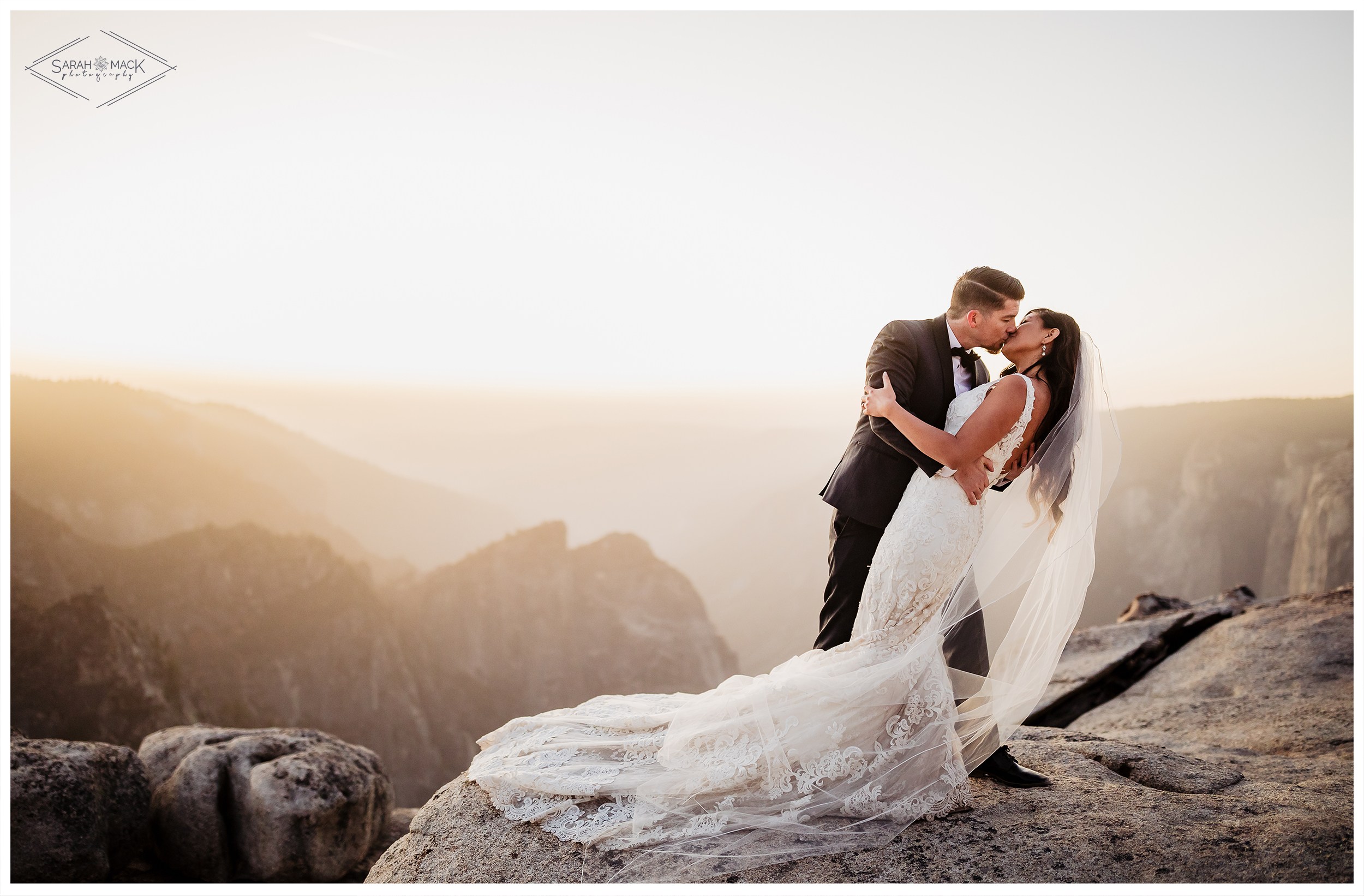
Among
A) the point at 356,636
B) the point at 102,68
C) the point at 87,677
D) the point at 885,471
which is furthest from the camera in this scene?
the point at 356,636

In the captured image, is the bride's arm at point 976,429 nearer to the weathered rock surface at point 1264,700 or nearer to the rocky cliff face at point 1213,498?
the weathered rock surface at point 1264,700

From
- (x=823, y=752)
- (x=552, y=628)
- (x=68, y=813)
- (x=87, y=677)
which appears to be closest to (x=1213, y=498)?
(x=552, y=628)

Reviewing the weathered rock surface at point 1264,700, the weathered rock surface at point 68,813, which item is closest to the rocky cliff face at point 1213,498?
the weathered rock surface at point 1264,700

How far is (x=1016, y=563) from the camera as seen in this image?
383 cm

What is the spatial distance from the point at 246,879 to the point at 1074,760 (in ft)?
18.3

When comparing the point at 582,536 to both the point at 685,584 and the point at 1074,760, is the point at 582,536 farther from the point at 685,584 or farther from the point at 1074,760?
the point at 1074,760

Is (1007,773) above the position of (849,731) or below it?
below

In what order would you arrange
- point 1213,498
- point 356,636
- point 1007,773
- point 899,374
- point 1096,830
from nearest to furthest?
point 1096,830
point 899,374
point 1007,773
point 356,636
point 1213,498

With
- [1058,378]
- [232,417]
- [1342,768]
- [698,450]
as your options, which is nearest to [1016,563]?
[1058,378]

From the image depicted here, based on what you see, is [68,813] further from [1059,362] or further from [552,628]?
[552,628]

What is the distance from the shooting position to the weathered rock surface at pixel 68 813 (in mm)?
4680

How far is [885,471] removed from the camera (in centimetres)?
364

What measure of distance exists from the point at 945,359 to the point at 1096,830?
2.18 metres

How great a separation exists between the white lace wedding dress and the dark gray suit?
101 millimetres
